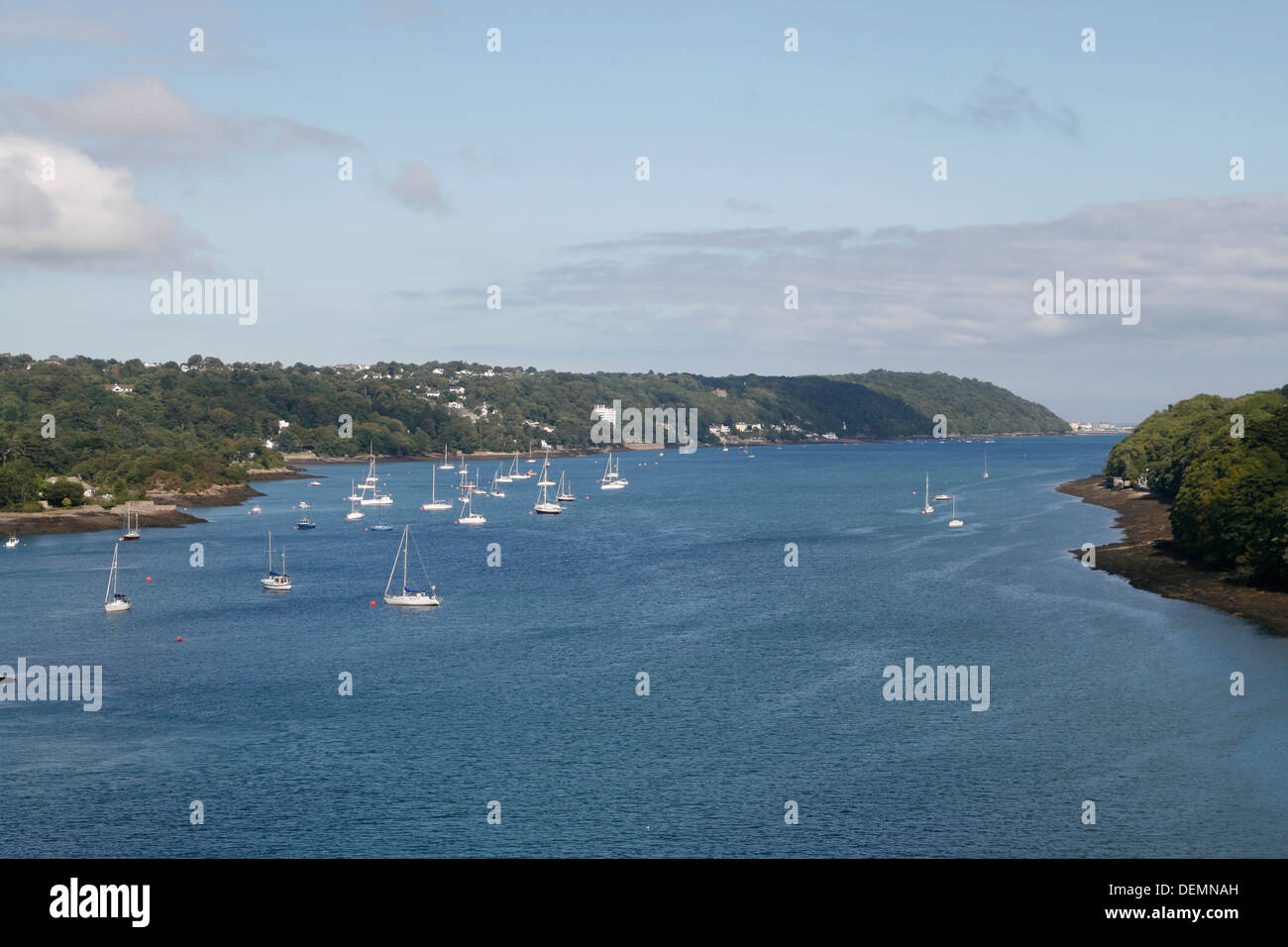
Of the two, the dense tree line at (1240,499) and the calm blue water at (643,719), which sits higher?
the dense tree line at (1240,499)

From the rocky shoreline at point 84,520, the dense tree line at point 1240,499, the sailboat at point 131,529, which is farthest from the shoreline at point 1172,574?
the rocky shoreline at point 84,520

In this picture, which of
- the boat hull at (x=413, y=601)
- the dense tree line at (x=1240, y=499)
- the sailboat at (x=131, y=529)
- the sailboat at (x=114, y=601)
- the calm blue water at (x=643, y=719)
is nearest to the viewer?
the calm blue water at (x=643, y=719)

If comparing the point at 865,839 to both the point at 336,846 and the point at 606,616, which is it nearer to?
the point at 336,846

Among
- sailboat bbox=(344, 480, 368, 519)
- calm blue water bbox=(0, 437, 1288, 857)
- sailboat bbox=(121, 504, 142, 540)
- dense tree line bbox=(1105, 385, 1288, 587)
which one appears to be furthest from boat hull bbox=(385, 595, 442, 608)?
sailboat bbox=(344, 480, 368, 519)

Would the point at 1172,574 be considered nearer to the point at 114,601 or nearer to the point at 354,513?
the point at 114,601

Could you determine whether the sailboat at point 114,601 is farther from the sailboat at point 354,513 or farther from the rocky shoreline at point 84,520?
the sailboat at point 354,513

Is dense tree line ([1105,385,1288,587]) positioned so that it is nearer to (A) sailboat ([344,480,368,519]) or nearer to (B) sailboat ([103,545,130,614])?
(B) sailboat ([103,545,130,614])
